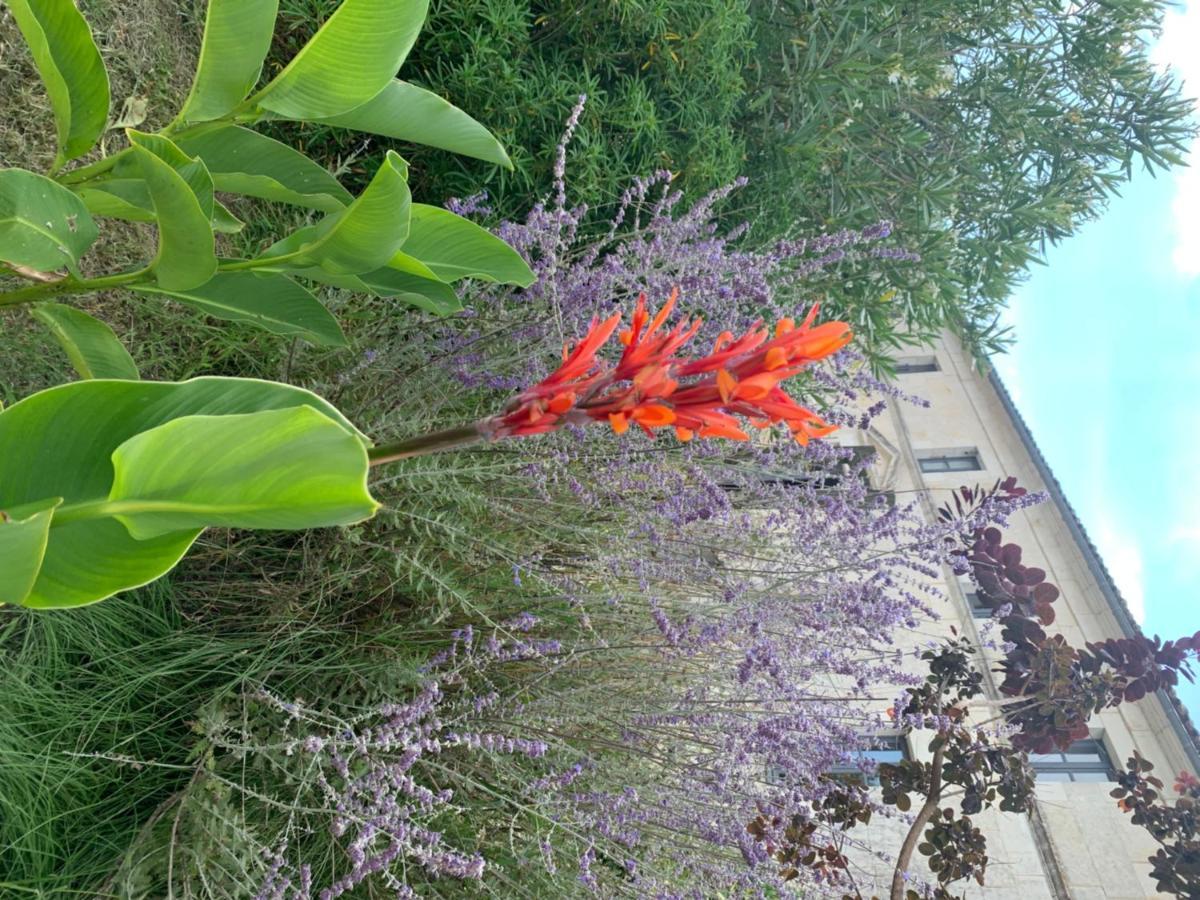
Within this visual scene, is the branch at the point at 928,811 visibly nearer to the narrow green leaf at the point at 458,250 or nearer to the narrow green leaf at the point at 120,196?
the narrow green leaf at the point at 458,250

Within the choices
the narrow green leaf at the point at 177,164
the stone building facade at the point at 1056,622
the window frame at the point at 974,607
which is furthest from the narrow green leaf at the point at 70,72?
the window frame at the point at 974,607

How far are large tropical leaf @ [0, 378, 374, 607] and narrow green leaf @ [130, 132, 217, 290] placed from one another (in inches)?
10.6

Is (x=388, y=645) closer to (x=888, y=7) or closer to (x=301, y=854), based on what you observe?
(x=301, y=854)

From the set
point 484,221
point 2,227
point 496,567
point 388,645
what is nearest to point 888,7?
point 484,221

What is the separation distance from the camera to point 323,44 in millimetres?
998

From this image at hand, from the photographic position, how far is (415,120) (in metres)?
1.18

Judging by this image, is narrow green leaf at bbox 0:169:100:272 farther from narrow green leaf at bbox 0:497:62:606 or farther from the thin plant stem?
the thin plant stem

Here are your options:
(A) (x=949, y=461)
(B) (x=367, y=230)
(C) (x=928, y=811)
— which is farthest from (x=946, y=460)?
(B) (x=367, y=230)

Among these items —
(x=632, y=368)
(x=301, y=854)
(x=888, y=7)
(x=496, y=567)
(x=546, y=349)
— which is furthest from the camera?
(x=888, y=7)

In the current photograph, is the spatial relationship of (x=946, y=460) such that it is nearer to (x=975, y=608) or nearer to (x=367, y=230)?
(x=975, y=608)

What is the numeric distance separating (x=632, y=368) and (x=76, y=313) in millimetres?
949

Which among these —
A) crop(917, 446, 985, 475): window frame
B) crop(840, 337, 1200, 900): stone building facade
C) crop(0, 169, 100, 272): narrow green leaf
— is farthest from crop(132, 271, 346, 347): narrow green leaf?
crop(917, 446, 985, 475): window frame

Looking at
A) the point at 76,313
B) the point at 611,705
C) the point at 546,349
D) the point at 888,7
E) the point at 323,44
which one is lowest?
the point at 611,705

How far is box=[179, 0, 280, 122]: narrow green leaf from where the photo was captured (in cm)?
96
